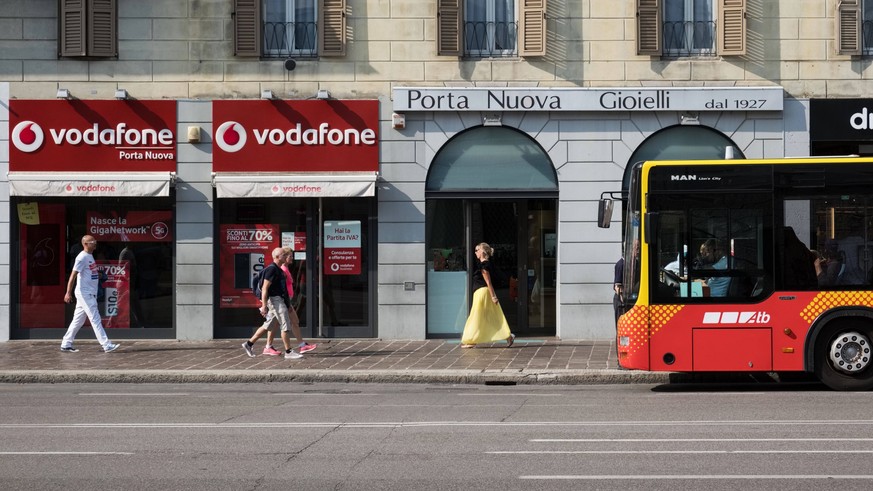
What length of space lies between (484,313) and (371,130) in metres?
3.95

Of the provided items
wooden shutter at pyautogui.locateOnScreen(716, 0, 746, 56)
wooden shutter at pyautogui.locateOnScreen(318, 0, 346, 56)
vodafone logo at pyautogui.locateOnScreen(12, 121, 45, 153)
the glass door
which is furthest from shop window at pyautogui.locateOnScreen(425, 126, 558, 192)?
vodafone logo at pyautogui.locateOnScreen(12, 121, 45, 153)

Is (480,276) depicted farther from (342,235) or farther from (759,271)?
(759,271)

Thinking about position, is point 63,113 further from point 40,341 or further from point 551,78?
point 551,78

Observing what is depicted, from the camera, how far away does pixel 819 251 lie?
1266cm

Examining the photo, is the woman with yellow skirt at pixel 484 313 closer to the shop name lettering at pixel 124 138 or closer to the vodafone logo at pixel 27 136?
the shop name lettering at pixel 124 138

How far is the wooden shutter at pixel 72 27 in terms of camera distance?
61.4ft

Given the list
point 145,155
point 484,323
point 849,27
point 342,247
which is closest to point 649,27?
point 849,27

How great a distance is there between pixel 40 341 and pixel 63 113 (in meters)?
4.01

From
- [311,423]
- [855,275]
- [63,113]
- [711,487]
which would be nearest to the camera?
[711,487]

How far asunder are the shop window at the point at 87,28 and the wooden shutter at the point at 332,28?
360cm

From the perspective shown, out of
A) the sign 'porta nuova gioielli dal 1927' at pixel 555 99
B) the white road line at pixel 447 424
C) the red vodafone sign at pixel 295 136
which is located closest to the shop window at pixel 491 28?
the sign 'porta nuova gioielli dal 1927' at pixel 555 99

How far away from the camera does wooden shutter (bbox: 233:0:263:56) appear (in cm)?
1881

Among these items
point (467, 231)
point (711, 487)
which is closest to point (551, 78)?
point (467, 231)

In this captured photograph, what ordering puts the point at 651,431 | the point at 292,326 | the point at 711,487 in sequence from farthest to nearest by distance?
the point at 292,326 → the point at 651,431 → the point at 711,487
